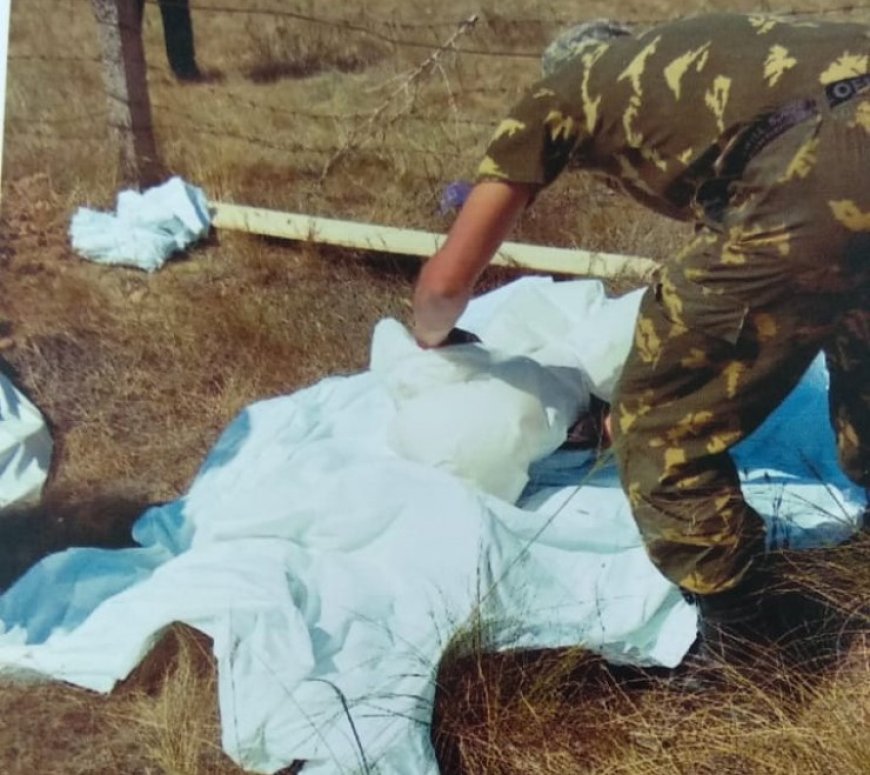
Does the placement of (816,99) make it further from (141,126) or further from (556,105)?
(141,126)

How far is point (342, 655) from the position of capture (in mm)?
2232

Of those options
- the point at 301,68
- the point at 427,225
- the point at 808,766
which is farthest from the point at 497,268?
the point at 808,766

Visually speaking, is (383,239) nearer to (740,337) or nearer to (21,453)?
(21,453)

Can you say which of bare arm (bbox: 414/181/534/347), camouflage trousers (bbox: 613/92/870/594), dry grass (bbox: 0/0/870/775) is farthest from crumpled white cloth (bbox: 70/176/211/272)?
camouflage trousers (bbox: 613/92/870/594)

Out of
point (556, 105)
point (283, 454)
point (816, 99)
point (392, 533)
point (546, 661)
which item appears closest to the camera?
point (816, 99)

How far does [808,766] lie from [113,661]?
108 cm

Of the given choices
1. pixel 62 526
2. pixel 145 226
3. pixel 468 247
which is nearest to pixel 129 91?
pixel 145 226

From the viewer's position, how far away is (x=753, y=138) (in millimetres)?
1910

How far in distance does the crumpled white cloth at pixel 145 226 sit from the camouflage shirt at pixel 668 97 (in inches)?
32.0

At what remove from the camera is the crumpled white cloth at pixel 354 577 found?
2.15m

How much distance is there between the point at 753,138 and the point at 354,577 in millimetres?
964

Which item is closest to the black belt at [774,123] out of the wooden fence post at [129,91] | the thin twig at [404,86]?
the thin twig at [404,86]

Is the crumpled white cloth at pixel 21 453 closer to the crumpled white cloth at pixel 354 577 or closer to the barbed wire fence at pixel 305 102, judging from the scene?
the crumpled white cloth at pixel 354 577

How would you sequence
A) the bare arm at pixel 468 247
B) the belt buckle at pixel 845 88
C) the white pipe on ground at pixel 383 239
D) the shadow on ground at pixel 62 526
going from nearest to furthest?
the belt buckle at pixel 845 88 < the bare arm at pixel 468 247 < the shadow on ground at pixel 62 526 < the white pipe on ground at pixel 383 239
